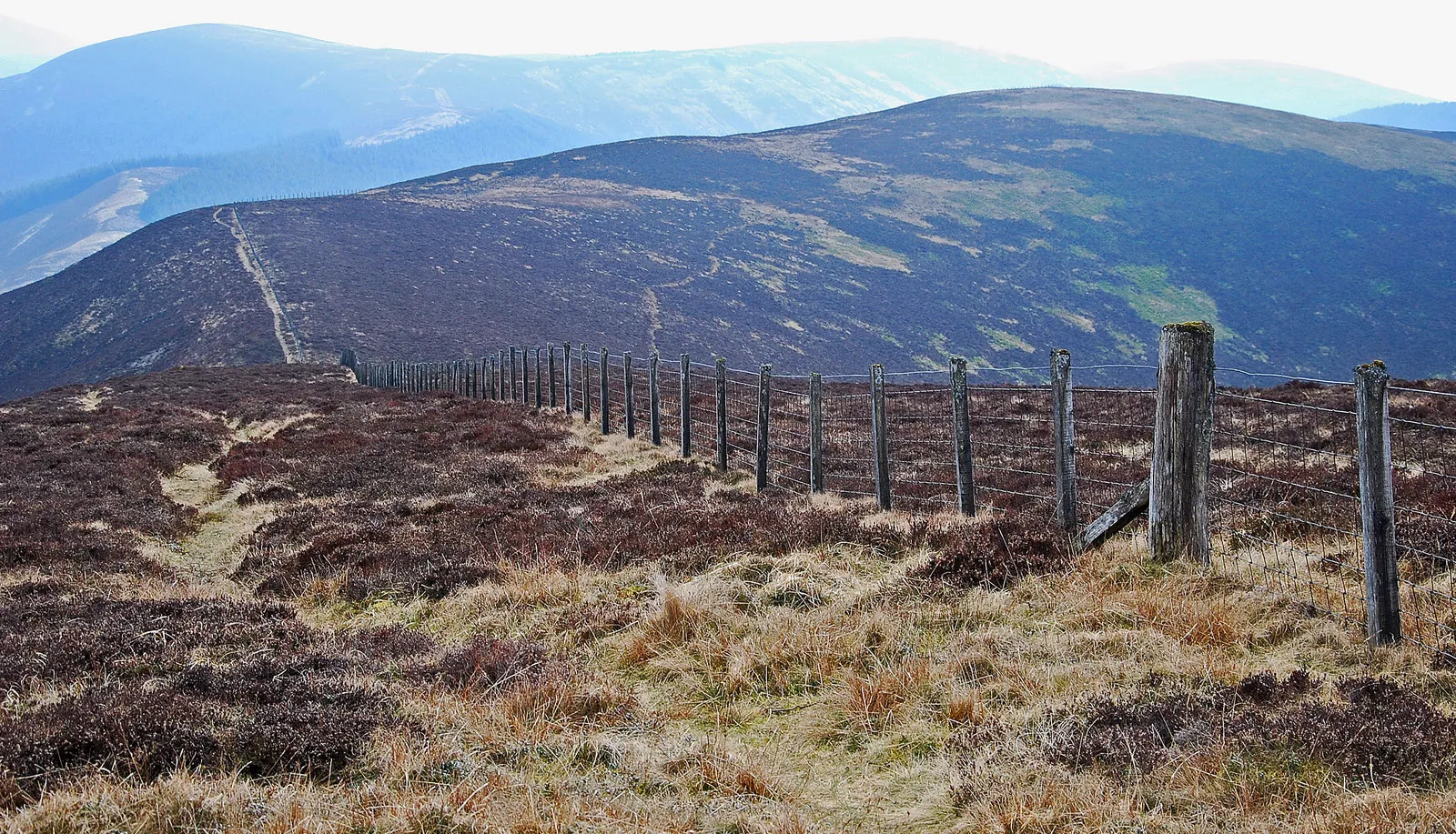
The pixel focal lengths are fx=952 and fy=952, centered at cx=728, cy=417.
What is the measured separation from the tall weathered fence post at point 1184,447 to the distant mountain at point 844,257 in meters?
66.6

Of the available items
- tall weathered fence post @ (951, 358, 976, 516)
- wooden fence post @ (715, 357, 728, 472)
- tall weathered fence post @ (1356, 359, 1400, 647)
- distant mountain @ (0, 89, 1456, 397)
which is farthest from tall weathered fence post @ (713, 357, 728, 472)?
distant mountain @ (0, 89, 1456, 397)

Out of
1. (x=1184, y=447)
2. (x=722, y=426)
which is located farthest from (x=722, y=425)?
(x=1184, y=447)

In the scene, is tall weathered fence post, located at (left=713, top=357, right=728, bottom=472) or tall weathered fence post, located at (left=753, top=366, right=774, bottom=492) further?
tall weathered fence post, located at (left=713, top=357, right=728, bottom=472)

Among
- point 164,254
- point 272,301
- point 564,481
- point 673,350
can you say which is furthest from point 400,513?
point 164,254

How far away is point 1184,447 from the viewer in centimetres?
719

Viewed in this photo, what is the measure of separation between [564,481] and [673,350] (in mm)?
62491

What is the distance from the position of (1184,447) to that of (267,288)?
289 feet

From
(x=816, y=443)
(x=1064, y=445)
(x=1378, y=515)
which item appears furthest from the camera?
(x=816, y=443)

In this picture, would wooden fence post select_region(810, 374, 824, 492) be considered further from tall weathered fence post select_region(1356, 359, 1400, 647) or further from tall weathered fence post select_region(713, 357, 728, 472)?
tall weathered fence post select_region(1356, 359, 1400, 647)

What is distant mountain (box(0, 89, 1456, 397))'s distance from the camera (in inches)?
3162

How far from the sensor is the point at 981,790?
4215 mm

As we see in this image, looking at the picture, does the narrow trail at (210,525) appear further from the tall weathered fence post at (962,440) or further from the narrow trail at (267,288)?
the narrow trail at (267,288)

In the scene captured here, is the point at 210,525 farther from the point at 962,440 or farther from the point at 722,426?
the point at 962,440

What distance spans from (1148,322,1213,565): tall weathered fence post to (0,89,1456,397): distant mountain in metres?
66.6
